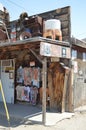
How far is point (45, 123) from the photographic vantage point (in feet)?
25.5

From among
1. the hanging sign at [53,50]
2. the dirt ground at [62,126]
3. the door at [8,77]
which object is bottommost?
the dirt ground at [62,126]

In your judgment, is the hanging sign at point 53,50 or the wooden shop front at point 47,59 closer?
the hanging sign at point 53,50

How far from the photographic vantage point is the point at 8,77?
1194 cm

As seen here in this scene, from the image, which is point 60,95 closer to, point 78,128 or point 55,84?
point 55,84

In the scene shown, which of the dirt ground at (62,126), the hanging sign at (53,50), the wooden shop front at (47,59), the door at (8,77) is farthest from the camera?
the door at (8,77)

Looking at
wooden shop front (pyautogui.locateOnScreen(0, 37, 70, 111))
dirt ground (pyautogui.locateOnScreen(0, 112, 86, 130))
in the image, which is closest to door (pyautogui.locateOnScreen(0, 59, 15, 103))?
wooden shop front (pyautogui.locateOnScreen(0, 37, 70, 111))

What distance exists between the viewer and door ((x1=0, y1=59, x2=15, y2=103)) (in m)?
11.7

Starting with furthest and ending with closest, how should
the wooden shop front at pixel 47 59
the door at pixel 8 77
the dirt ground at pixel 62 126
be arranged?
1. the door at pixel 8 77
2. the wooden shop front at pixel 47 59
3. the dirt ground at pixel 62 126

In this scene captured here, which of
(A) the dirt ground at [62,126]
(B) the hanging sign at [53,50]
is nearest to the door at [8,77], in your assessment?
(B) the hanging sign at [53,50]

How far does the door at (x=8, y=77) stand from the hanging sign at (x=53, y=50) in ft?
11.7

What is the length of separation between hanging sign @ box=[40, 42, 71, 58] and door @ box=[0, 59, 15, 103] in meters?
3.56

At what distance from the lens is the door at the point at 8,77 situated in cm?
1173

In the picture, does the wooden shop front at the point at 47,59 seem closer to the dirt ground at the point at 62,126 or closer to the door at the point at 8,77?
the door at the point at 8,77

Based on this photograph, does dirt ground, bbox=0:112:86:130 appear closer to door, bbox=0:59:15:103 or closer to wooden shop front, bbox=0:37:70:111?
wooden shop front, bbox=0:37:70:111
